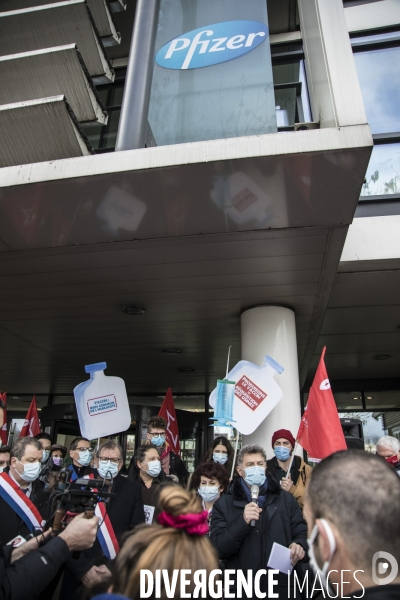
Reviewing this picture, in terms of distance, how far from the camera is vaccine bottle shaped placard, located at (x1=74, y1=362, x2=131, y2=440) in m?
5.35

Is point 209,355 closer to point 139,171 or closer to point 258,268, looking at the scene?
point 258,268

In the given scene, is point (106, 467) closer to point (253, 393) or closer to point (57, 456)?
point (253, 393)

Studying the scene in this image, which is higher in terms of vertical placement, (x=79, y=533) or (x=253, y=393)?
(x=253, y=393)

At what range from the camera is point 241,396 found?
5340 mm

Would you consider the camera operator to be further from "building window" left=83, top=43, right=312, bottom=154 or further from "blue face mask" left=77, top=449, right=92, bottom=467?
"building window" left=83, top=43, right=312, bottom=154

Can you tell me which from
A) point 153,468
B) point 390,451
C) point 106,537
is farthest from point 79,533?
point 390,451

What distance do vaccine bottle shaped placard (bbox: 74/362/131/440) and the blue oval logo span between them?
12.4ft

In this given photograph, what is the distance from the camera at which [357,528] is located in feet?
4.41

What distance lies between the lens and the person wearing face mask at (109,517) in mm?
2862

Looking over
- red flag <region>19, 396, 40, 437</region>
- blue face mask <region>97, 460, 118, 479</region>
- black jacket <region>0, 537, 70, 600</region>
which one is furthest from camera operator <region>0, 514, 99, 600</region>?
red flag <region>19, 396, 40, 437</region>

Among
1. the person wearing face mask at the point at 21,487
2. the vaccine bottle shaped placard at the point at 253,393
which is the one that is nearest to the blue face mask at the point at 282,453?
the vaccine bottle shaped placard at the point at 253,393

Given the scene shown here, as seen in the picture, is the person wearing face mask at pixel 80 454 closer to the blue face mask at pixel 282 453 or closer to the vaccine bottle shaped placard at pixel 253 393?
the vaccine bottle shaped placard at pixel 253 393

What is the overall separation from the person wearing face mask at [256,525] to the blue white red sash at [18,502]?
1.30 meters

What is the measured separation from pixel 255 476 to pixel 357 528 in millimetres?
2301
